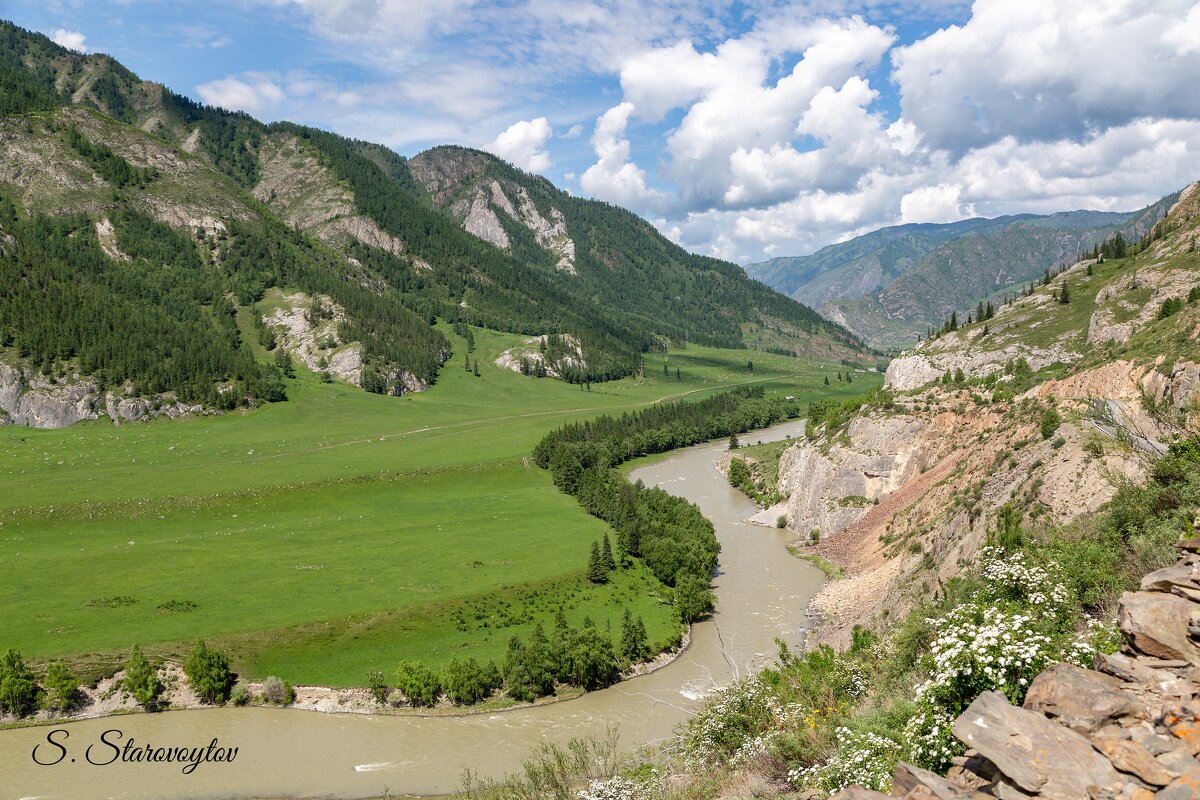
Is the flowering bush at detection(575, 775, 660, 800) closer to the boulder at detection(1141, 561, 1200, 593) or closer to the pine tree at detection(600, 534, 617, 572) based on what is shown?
the boulder at detection(1141, 561, 1200, 593)

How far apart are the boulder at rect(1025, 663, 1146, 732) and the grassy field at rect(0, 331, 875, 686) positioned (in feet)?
169

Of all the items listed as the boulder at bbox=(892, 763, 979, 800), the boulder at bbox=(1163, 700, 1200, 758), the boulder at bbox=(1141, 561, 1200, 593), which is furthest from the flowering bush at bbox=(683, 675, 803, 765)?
the boulder at bbox=(1163, 700, 1200, 758)

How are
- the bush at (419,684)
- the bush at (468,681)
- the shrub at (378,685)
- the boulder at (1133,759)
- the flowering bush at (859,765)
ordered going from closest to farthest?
the boulder at (1133,759)
the flowering bush at (859,765)
the bush at (468,681)
the bush at (419,684)
the shrub at (378,685)

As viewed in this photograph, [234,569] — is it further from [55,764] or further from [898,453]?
[898,453]

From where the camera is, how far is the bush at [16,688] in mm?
46969

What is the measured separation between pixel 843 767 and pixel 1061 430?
43373mm

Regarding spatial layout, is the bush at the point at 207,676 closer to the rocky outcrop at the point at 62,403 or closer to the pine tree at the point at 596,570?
the pine tree at the point at 596,570

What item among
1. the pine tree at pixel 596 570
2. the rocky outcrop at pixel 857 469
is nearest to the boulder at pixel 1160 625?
the pine tree at pixel 596 570

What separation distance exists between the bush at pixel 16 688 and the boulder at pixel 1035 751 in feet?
204

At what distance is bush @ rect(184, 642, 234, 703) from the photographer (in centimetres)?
5059

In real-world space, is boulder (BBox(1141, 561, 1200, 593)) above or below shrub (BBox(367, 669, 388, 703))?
above

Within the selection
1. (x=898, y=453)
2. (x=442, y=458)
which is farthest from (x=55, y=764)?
(x=442, y=458)

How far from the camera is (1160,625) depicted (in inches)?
421

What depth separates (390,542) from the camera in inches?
3403
